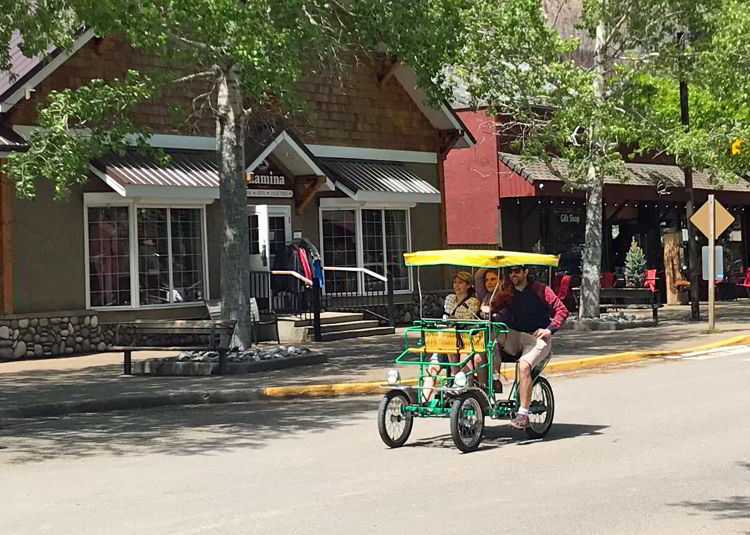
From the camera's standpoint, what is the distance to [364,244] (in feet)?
98.9

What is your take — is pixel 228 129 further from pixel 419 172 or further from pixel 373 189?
pixel 419 172

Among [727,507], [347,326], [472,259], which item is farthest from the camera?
[347,326]

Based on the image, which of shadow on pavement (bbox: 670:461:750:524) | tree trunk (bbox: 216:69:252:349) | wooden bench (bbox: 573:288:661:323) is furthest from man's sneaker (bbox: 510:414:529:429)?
wooden bench (bbox: 573:288:661:323)

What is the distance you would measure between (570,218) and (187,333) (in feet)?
69.5

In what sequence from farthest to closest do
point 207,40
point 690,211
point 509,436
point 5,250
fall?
point 690,211, point 5,250, point 207,40, point 509,436

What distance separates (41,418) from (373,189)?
580 inches

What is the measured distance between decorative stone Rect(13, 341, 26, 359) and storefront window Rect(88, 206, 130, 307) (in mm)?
1945

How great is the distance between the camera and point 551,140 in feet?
92.5

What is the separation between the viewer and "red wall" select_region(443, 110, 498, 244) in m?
34.9

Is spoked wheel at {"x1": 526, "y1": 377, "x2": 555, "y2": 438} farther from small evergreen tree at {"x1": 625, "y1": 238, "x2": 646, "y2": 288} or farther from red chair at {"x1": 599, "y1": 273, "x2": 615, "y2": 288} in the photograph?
red chair at {"x1": 599, "y1": 273, "x2": 615, "y2": 288}

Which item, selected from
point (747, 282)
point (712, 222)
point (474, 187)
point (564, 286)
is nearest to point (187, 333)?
point (712, 222)

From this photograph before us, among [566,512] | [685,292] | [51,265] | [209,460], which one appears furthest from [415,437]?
[685,292]

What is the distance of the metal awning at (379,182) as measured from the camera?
28281 millimetres

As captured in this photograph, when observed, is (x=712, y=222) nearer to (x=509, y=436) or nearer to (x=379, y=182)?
(x=379, y=182)
